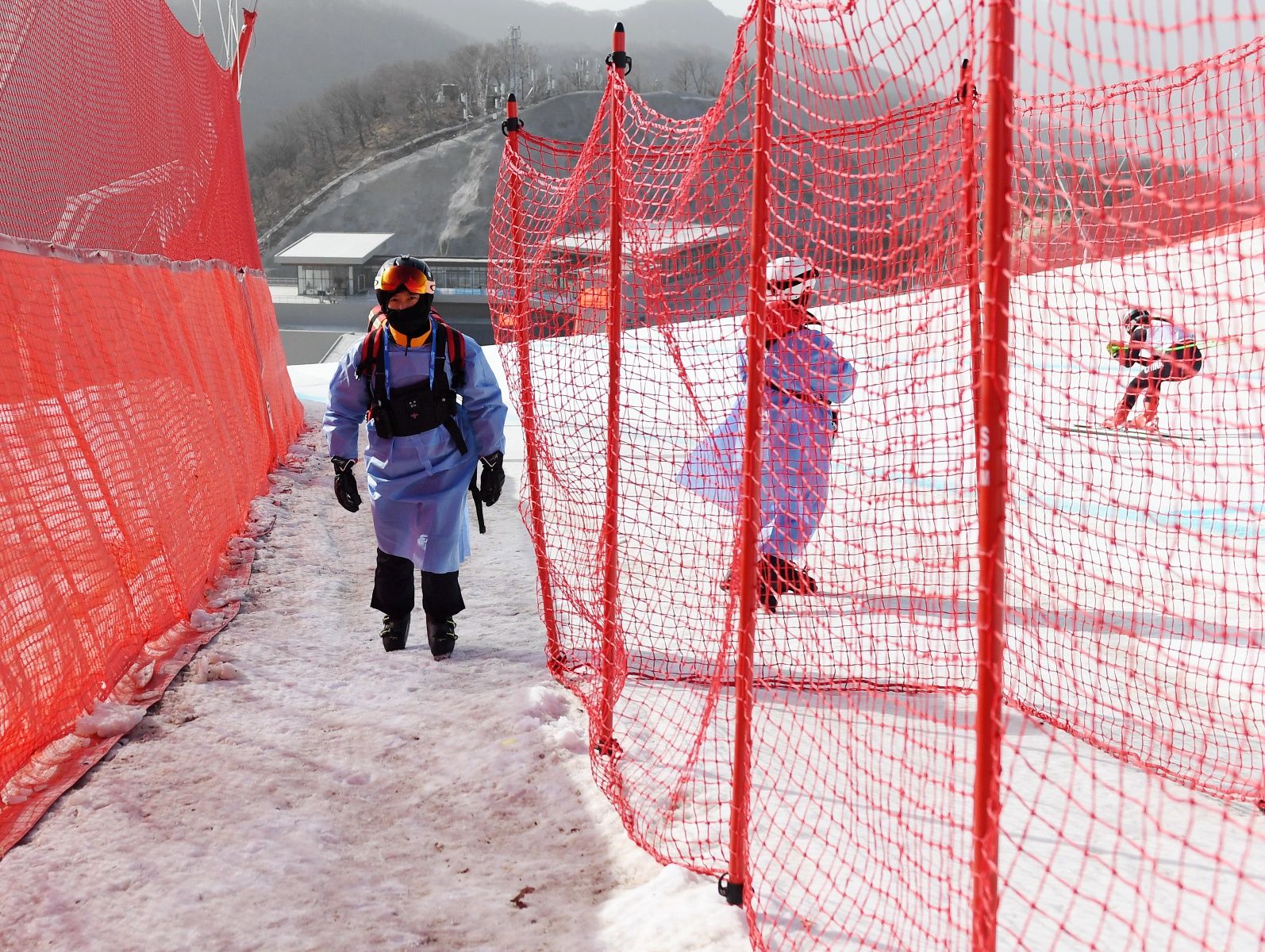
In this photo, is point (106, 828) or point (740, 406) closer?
point (106, 828)

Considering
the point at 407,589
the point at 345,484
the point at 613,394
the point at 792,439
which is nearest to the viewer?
the point at 613,394

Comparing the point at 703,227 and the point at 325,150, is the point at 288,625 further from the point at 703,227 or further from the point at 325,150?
the point at 325,150

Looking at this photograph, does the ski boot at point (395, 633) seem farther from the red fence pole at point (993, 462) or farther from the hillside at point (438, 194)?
the hillside at point (438, 194)

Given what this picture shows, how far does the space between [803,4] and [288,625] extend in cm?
360

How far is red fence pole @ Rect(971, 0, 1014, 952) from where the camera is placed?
148cm

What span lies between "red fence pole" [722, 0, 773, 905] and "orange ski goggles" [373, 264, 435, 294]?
1.99 meters

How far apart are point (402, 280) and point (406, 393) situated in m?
0.47

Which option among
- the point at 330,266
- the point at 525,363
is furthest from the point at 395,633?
the point at 330,266

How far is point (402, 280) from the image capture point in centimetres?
394

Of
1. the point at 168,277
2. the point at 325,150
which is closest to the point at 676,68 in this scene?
the point at 325,150

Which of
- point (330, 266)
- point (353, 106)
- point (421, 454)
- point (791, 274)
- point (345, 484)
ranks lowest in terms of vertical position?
point (345, 484)

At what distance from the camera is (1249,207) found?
176 cm

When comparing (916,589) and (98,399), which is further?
(916,589)

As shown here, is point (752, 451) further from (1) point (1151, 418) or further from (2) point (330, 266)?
(2) point (330, 266)
